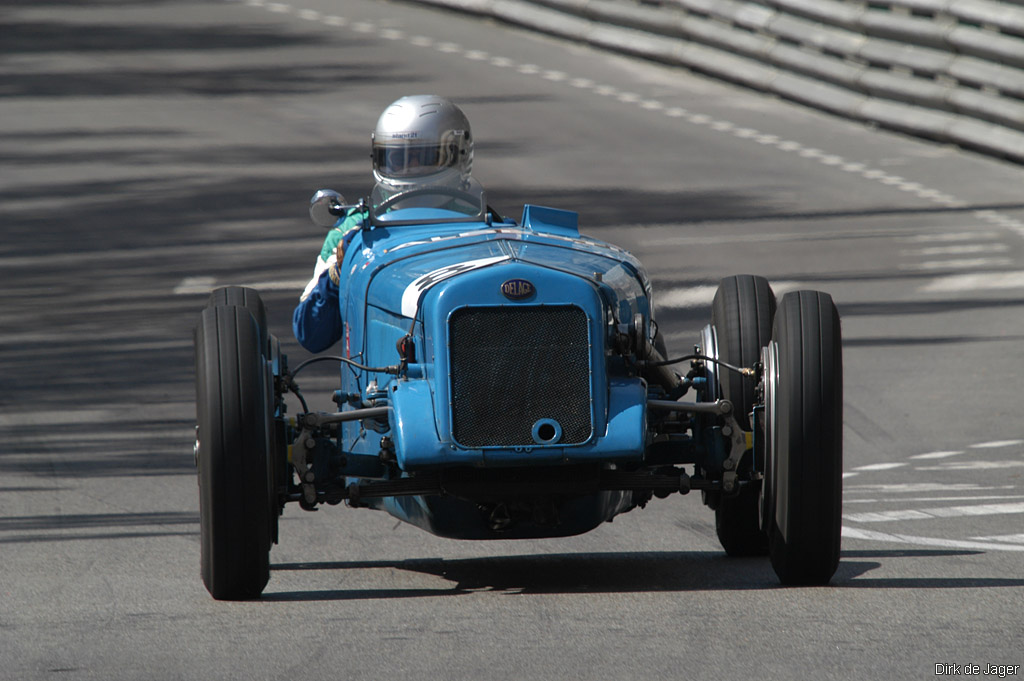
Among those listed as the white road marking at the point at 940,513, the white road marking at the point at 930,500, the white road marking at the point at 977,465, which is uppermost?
the white road marking at the point at 940,513

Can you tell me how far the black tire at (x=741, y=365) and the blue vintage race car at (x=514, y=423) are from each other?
0.27 meters

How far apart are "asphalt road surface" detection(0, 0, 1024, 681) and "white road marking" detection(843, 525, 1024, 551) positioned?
29 millimetres

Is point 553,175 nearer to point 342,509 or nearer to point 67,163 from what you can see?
point 67,163

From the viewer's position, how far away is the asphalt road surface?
6.02 metres

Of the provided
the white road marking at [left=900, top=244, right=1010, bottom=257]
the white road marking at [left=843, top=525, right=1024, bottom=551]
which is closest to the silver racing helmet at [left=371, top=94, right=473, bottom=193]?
the white road marking at [left=843, top=525, right=1024, bottom=551]

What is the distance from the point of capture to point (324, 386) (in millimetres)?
12578

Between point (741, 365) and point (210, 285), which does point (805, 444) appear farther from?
point (210, 285)

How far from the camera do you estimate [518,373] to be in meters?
6.61

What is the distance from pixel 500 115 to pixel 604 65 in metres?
3.33

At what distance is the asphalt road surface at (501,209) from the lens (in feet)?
19.8

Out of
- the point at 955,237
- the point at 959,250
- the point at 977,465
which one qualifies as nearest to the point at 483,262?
the point at 977,465

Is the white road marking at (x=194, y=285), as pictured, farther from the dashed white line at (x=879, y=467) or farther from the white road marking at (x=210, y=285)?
the dashed white line at (x=879, y=467)

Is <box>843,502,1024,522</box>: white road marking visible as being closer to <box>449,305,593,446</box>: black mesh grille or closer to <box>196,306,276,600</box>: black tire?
<box>449,305,593,446</box>: black mesh grille

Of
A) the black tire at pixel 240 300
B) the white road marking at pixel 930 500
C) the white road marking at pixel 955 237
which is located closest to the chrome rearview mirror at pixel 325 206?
the black tire at pixel 240 300
